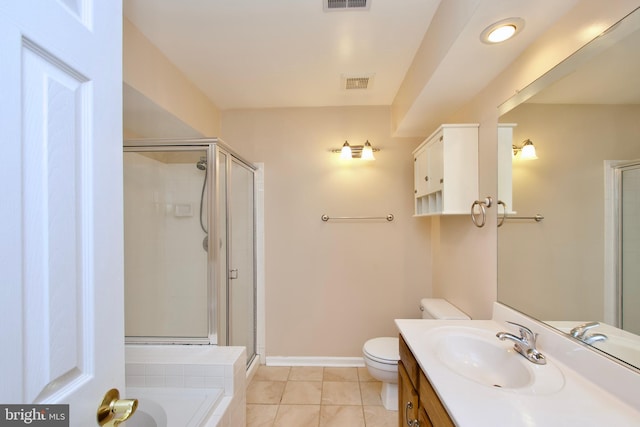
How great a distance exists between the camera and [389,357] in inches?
70.1

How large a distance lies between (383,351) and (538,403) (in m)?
1.18

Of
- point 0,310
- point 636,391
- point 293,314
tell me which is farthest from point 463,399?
point 293,314

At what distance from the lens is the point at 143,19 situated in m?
1.40

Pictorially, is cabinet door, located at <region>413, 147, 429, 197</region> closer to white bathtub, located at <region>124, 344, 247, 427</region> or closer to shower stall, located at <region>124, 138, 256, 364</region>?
shower stall, located at <region>124, 138, 256, 364</region>

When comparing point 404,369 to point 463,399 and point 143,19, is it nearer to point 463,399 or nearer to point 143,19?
point 463,399

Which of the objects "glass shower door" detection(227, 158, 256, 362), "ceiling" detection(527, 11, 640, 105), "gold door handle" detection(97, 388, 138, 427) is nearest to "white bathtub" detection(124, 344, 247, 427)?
"glass shower door" detection(227, 158, 256, 362)

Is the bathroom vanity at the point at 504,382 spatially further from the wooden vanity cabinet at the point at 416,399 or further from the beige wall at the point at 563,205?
the beige wall at the point at 563,205

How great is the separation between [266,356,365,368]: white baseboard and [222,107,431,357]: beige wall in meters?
0.04

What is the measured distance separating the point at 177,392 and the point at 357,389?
4.49 ft

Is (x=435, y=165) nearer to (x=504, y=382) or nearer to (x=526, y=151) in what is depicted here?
(x=526, y=151)

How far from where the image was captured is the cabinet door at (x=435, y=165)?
168 centimetres

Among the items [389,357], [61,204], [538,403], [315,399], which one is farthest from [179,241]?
[538,403]

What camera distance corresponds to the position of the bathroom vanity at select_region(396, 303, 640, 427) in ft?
2.45

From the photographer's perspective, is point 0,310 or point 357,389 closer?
point 0,310
